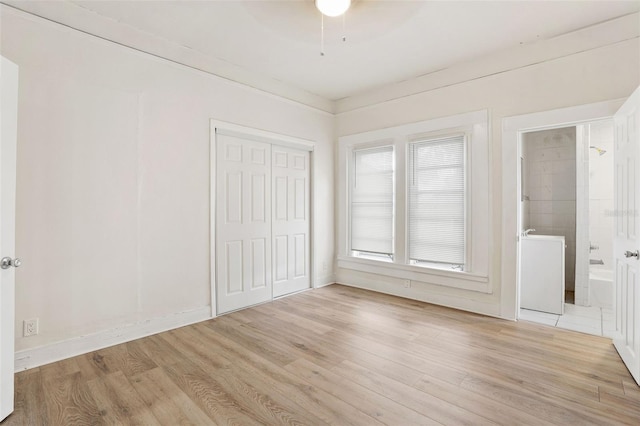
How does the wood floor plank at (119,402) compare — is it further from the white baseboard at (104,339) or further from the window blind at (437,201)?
the window blind at (437,201)

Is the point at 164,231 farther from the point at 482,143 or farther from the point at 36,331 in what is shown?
the point at 482,143

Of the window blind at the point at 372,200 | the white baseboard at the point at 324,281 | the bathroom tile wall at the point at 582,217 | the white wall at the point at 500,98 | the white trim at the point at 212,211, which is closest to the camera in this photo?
the white wall at the point at 500,98

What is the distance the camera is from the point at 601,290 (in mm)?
3953

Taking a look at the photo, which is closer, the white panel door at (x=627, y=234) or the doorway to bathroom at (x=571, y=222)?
the white panel door at (x=627, y=234)

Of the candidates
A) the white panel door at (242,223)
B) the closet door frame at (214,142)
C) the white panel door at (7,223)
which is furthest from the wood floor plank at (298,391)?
the white panel door at (7,223)

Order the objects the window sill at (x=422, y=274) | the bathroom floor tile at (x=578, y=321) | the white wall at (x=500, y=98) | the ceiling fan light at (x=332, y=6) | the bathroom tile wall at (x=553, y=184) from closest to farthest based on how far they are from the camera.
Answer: the ceiling fan light at (x=332, y=6), the white wall at (x=500, y=98), the bathroom floor tile at (x=578, y=321), the window sill at (x=422, y=274), the bathroom tile wall at (x=553, y=184)

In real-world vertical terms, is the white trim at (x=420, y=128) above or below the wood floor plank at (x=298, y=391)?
above

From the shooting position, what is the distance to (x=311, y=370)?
247cm

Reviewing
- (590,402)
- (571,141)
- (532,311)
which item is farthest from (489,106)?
(590,402)

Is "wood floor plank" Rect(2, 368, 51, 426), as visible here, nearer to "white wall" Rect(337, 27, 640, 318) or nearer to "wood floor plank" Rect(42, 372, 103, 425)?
"wood floor plank" Rect(42, 372, 103, 425)

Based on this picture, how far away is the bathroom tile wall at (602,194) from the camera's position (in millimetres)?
4445

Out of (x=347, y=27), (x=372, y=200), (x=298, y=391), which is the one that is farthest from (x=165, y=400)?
(x=372, y=200)

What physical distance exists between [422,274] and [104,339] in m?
3.70

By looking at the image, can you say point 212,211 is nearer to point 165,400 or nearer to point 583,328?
point 165,400
